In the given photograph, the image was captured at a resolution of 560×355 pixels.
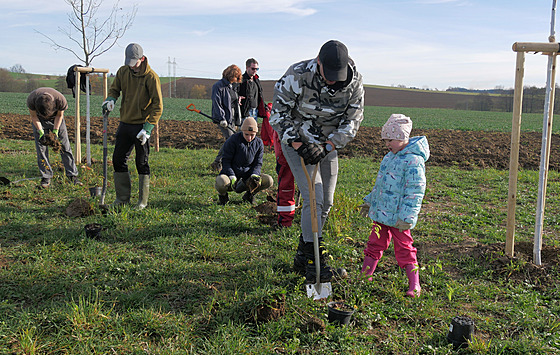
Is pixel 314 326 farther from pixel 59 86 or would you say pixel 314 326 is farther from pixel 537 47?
pixel 59 86

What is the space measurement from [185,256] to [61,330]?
1691 millimetres

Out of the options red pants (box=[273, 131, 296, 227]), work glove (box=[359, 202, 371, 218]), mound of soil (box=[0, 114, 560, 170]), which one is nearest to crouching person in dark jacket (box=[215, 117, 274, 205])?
red pants (box=[273, 131, 296, 227])

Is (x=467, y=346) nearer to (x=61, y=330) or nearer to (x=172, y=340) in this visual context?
(x=172, y=340)

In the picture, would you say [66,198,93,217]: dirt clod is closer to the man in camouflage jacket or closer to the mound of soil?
the man in camouflage jacket

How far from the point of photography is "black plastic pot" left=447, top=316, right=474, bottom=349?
306cm

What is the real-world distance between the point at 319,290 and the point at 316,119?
4.95 ft

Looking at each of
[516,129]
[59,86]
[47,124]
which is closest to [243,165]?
[47,124]

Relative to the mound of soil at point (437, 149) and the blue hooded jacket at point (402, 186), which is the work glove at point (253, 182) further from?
the mound of soil at point (437, 149)

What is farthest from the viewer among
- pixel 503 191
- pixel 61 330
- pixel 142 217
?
pixel 503 191

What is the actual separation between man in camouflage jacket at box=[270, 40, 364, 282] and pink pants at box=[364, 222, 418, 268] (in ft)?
1.64

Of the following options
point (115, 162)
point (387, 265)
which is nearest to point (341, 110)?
point (387, 265)

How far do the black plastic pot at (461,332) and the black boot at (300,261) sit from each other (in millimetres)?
1448

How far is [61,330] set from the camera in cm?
299

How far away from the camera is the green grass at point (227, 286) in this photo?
306 centimetres
